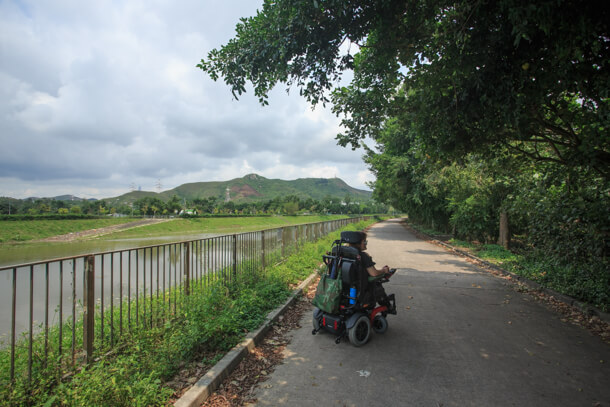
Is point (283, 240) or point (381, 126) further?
point (283, 240)

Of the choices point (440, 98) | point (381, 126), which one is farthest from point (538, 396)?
point (381, 126)

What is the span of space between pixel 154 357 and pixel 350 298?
2.28 metres

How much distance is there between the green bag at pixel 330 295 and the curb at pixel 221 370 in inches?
36.0

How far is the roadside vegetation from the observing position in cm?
247

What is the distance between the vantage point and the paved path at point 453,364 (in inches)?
116

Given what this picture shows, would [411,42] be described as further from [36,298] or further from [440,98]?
[36,298]

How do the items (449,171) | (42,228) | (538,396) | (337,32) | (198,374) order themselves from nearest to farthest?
(538,396) < (198,374) < (337,32) < (449,171) < (42,228)

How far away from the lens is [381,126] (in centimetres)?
766

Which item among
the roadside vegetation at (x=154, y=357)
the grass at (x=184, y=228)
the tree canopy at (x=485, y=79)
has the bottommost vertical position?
the grass at (x=184, y=228)

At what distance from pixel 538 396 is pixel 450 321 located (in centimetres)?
210

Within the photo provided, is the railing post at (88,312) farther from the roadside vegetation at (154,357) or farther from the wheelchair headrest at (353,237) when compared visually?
the wheelchair headrest at (353,237)

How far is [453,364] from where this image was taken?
11.7ft

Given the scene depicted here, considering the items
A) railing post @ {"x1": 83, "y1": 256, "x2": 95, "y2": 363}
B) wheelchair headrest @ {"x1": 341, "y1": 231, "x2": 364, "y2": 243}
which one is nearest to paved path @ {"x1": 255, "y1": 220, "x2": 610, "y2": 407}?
wheelchair headrest @ {"x1": 341, "y1": 231, "x2": 364, "y2": 243}

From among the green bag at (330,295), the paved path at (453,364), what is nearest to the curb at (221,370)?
the paved path at (453,364)
